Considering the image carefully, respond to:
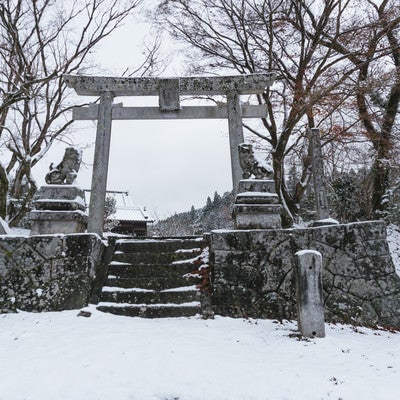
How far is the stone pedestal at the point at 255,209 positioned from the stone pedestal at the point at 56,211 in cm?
285

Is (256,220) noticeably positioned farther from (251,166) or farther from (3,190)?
(3,190)

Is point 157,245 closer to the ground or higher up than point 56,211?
closer to the ground

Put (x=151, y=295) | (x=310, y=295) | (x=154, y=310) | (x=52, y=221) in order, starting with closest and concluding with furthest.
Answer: (x=310, y=295) → (x=154, y=310) → (x=151, y=295) → (x=52, y=221)

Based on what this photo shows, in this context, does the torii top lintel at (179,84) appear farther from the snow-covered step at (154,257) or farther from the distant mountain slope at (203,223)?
the distant mountain slope at (203,223)

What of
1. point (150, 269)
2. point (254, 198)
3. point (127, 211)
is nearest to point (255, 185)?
point (254, 198)

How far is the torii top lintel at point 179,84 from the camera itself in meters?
7.32

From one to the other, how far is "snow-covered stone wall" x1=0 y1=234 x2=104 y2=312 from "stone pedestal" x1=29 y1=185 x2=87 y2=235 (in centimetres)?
51

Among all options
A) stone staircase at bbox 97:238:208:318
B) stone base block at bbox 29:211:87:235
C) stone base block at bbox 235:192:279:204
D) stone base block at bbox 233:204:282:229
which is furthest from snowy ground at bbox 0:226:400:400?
stone base block at bbox 235:192:279:204

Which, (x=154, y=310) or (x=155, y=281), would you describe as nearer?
(x=154, y=310)

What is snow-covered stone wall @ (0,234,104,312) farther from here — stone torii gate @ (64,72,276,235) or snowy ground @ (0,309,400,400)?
stone torii gate @ (64,72,276,235)

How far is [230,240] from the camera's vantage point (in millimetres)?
5398

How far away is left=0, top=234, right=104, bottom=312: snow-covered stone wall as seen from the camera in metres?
5.00

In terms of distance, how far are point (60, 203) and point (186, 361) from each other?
390cm

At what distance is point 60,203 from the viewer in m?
5.91
